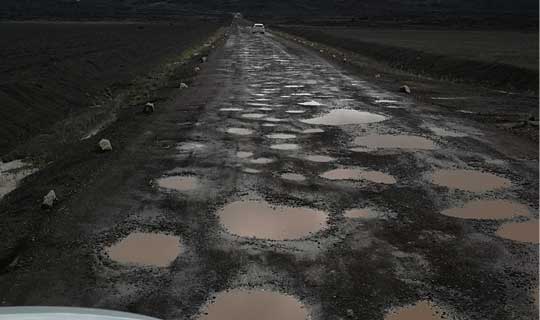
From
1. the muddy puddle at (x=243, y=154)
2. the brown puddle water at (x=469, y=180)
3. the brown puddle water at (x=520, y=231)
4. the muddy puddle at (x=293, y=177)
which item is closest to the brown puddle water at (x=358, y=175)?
the muddy puddle at (x=293, y=177)

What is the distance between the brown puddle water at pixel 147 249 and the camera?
5684 mm

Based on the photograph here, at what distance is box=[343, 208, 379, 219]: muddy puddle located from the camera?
22.4ft

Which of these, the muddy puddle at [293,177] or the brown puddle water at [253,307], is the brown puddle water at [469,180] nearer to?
the muddy puddle at [293,177]

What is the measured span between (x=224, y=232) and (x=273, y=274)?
1.23m

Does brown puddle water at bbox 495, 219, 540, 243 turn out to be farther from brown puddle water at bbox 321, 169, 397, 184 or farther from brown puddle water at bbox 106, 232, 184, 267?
brown puddle water at bbox 106, 232, 184, 267

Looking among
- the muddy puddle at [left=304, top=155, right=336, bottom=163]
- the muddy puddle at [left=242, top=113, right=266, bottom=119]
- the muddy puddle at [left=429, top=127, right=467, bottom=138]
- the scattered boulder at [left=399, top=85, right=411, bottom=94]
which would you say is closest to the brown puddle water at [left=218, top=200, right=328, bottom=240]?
the muddy puddle at [left=304, top=155, right=336, bottom=163]

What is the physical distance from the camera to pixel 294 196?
7.60m

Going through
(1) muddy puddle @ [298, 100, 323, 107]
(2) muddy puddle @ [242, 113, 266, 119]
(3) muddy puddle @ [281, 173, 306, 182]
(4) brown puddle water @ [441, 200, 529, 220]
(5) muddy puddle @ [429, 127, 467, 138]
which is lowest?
(1) muddy puddle @ [298, 100, 323, 107]

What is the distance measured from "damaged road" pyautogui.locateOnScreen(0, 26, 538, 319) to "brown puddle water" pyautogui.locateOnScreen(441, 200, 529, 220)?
1.1 inches

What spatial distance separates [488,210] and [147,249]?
4.63 meters

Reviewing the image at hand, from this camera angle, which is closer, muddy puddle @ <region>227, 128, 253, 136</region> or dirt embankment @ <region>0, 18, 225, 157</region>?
muddy puddle @ <region>227, 128, 253, 136</region>

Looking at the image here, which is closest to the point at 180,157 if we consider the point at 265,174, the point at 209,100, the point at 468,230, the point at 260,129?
the point at 265,174

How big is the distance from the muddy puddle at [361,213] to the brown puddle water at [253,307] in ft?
7.18

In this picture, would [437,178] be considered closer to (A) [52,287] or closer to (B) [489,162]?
(B) [489,162]
